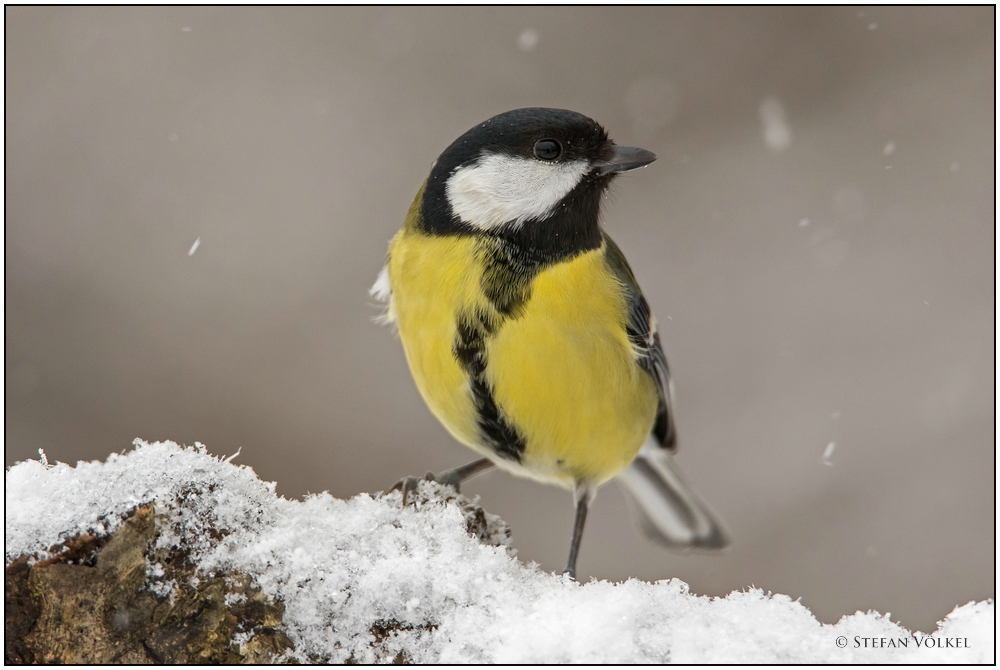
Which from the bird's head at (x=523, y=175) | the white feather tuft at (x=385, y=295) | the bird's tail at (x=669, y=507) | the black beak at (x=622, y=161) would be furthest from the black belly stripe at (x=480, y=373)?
the bird's tail at (x=669, y=507)

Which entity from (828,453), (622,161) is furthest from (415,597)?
(828,453)

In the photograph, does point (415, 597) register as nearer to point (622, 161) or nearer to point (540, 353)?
point (540, 353)

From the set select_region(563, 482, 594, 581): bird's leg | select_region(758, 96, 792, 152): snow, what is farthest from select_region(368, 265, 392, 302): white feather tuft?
select_region(758, 96, 792, 152): snow

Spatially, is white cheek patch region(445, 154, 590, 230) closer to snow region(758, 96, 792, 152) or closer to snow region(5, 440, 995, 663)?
snow region(5, 440, 995, 663)

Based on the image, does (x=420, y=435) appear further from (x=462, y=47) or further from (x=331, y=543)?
(x=331, y=543)

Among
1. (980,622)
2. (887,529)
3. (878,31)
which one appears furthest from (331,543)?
(878,31)
